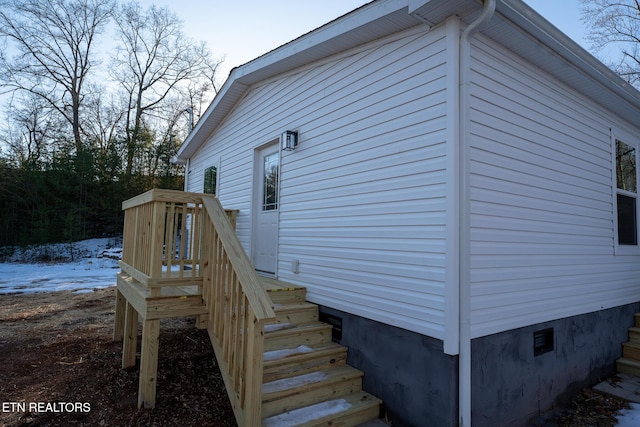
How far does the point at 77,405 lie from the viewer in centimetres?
306

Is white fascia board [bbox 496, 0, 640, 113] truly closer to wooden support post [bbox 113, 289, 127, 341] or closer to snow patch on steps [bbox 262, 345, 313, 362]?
snow patch on steps [bbox 262, 345, 313, 362]

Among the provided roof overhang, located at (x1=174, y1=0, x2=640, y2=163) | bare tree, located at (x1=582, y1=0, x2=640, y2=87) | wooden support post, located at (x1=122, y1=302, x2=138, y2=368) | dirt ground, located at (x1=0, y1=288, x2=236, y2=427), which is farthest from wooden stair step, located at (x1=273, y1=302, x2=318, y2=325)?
bare tree, located at (x1=582, y1=0, x2=640, y2=87)

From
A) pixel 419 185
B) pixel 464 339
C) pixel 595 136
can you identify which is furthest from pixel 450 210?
pixel 595 136

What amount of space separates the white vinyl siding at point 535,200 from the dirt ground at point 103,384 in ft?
3.94

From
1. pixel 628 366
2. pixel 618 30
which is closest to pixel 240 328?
pixel 628 366

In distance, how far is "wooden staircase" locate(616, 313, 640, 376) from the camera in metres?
4.24

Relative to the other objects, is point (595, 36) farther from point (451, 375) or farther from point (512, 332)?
point (451, 375)

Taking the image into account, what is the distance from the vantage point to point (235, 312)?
259 cm

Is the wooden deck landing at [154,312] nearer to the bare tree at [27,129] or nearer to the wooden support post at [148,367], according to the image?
the wooden support post at [148,367]

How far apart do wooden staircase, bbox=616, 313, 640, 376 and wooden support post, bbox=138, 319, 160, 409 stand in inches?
212

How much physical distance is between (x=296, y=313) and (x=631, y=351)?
4.37m

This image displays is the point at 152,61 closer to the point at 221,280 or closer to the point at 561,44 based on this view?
the point at 221,280

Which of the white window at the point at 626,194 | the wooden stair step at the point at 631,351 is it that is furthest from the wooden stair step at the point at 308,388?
the white window at the point at 626,194

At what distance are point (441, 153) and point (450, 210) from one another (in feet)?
1.52
